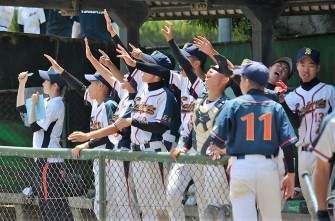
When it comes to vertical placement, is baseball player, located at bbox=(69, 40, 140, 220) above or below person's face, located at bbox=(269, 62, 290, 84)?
below

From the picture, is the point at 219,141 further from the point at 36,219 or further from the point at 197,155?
the point at 36,219

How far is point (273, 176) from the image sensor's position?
21.8 feet

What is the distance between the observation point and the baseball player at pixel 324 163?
5.39 meters

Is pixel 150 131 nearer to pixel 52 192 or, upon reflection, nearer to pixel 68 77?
pixel 52 192

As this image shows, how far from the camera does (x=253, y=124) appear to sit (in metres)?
6.66

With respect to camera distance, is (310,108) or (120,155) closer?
(120,155)

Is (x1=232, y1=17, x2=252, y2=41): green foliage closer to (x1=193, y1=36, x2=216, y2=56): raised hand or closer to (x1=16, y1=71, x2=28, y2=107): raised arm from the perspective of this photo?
(x1=16, y1=71, x2=28, y2=107): raised arm

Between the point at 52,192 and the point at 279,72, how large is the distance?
243 centimetres

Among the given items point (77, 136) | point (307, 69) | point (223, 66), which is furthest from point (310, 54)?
point (77, 136)

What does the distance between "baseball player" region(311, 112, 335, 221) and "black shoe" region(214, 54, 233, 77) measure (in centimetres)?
217

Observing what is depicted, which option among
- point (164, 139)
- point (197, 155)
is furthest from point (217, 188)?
point (164, 139)

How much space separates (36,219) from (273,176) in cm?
388

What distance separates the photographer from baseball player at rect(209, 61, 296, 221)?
6.62m

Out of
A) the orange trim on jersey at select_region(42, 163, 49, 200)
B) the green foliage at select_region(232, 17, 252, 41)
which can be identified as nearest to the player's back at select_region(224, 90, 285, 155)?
the orange trim on jersey at select_region(42, 163, 49, 200)
